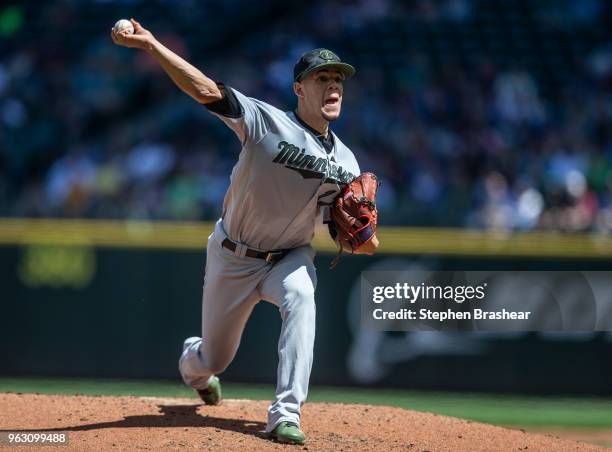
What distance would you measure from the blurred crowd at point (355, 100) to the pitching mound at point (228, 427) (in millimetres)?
4109

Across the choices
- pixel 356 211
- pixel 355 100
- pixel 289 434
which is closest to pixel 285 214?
pixel 356 211

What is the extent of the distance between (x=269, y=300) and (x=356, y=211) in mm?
609

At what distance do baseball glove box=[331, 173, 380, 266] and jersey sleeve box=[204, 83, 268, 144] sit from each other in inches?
21.7

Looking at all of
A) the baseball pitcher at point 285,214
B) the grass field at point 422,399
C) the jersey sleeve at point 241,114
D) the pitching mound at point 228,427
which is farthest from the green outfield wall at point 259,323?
the jersey sleeve at point 241,114

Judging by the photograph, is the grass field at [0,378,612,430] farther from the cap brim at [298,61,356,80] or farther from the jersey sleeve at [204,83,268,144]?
the cap brim at [298,61,356,80]

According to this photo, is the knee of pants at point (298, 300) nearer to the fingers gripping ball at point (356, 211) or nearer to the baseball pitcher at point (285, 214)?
the baseball pitcher at point (285, 214)

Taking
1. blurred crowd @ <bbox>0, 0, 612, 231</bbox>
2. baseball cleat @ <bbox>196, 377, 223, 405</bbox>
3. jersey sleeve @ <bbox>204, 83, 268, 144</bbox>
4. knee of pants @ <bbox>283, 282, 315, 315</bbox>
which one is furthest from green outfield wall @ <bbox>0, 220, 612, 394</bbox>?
jersey sleeve @ <bbox>204, 83, 268, 144</bbox>

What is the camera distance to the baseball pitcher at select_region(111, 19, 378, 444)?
4.66m

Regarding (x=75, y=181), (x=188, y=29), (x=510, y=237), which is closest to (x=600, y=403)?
(x=510, y=237)

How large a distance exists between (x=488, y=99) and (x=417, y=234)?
3.86 m

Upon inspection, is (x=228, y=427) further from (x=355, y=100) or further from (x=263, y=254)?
(x=355, y=100)

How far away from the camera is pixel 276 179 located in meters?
4.78

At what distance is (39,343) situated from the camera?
8.46m

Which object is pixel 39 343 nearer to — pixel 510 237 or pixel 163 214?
pixel 163 214
